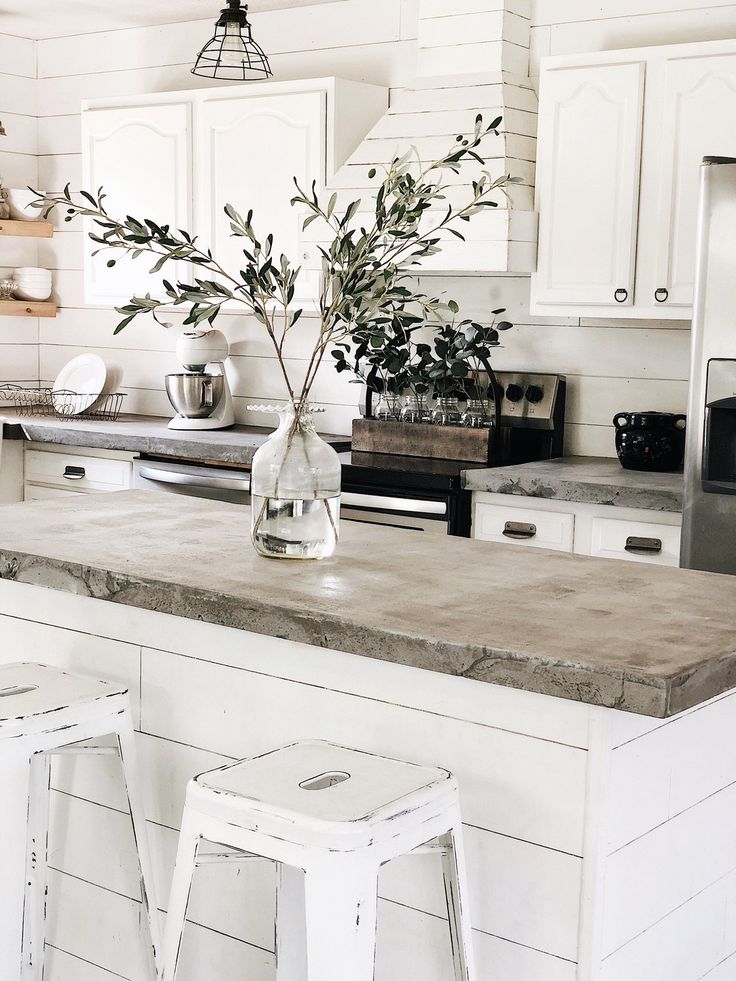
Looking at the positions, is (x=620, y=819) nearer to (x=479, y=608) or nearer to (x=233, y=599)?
(x=479, y=608)

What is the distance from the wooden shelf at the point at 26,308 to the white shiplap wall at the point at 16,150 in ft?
0.70

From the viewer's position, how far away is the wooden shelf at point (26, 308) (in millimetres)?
5180

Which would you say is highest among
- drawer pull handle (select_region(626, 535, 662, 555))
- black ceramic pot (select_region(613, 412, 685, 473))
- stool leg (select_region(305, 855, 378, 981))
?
black ceramic pot (select_region(613, 412, 685, 473))

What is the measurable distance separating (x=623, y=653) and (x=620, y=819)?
245 mm

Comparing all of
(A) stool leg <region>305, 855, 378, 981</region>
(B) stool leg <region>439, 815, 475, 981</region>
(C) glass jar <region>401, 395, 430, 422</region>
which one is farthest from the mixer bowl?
(A) stool leg <region>305, 855, 378, 981</region>

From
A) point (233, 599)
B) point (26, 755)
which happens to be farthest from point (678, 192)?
point (26, 755)

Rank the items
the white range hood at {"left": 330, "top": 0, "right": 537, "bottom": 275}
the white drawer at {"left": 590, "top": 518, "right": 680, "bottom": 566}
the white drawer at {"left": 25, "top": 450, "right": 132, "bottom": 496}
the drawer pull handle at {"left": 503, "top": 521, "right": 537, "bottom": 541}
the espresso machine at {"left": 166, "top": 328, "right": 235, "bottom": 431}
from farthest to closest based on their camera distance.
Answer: the espresso machine at {"left": 166, "top": 328, "right": 235, "bottom": 431}, the white drawer at {"left": 25, "top": 450, "right": 132, "bottom": 496}, the white range hood at {"left": 330, "top": 0, "right": 537, "bottom": 275}, the drawer pull handle at {"left": 503, "top": 521, "right": 537, "bottom": 541}, the white drawer at {"left": 590, "top": 518, "right": 680, "bottom": 566}

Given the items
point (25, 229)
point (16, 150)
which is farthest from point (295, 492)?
point (16, 150)

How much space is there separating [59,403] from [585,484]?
255 cm

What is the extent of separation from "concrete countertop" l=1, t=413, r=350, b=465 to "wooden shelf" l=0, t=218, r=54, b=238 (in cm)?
81

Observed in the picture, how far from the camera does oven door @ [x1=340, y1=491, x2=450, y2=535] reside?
3.65m

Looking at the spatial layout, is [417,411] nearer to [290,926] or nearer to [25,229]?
[25,229]

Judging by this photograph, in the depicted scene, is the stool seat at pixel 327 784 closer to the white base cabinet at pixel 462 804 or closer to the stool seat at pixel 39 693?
the white base cabinet at pixel 462 804

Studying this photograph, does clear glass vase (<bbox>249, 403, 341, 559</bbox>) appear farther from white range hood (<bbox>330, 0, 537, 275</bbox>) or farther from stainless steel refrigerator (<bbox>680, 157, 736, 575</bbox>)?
white range hood (<bbox>330, 0, 537, 275</bbox>)
